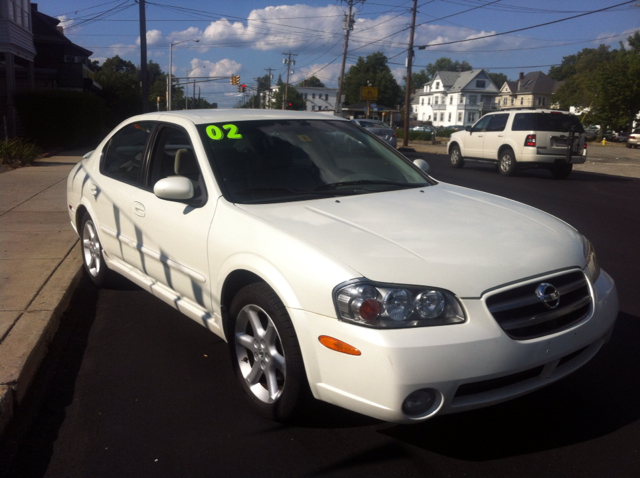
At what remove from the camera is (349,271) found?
2.75 metres

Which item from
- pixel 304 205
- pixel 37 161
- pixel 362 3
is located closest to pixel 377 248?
pixel 304 205

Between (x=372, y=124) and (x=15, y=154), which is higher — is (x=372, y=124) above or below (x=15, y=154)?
above

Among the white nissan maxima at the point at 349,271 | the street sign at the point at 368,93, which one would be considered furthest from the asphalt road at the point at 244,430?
the street sign at the point at 368,93

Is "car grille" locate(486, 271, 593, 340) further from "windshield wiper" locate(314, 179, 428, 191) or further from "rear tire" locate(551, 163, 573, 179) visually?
"rear tire" locate(551, 163, 573, 179)

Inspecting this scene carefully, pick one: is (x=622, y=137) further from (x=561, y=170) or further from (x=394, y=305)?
(x=394, y=305)

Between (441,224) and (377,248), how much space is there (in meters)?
0.54

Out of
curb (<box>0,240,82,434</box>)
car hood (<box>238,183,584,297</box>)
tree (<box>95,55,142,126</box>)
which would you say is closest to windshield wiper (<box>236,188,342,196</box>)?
car hood (<box>238,183,584,297</box>)

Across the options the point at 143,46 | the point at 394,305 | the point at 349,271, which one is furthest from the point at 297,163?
the point at 143,46

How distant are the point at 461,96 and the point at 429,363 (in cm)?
10081

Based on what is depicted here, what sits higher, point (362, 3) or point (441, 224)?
point (362, 3)

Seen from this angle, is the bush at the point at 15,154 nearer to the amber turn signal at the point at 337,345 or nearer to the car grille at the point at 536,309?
the amber turn signal at the point at 337,345

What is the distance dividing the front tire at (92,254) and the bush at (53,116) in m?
16.9

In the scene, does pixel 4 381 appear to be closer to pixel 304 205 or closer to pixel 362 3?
pixel 304 205

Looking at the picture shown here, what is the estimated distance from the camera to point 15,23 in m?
23.9
